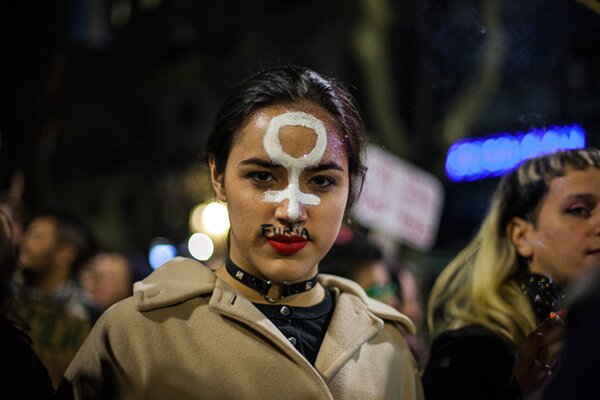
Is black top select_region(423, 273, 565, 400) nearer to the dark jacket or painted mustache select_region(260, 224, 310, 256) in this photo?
painted mustache select_region(260, 224, 310, 256)

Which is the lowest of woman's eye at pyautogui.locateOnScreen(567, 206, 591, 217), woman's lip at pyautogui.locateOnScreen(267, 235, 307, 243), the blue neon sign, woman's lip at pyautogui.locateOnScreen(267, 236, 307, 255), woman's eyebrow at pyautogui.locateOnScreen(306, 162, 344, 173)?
woman's lip at pyautogui.locateOnScreen(267, 236, 307, 255)

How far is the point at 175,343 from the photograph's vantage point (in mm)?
2338

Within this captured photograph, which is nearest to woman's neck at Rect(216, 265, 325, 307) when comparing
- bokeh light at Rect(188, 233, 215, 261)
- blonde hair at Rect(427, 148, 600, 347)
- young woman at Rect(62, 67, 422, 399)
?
young woman at Rect(62, 67, 422, 399)

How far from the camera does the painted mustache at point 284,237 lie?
240 centimetres

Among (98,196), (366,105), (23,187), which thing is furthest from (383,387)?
(98,196)

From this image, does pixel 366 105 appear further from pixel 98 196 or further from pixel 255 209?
pixel 98 196

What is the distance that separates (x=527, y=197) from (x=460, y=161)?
11032mm

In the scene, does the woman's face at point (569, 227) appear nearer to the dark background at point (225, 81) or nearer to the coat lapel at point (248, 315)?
the dark background at point (225, 81)

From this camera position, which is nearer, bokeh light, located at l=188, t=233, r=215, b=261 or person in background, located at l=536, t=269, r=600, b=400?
person in background, located at l=536, t=269, r=600, b=400

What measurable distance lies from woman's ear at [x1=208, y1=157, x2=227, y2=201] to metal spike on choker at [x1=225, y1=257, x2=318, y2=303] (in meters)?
0.23

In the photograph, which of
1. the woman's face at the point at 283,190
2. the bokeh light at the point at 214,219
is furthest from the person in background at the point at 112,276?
the bokeh light at the point at 214,219

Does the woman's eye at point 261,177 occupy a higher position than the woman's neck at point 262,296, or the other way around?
the woman's eye at point 261,177

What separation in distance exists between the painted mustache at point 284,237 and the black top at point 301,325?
209 millimetres

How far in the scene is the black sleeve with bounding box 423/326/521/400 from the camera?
2.71 meters
